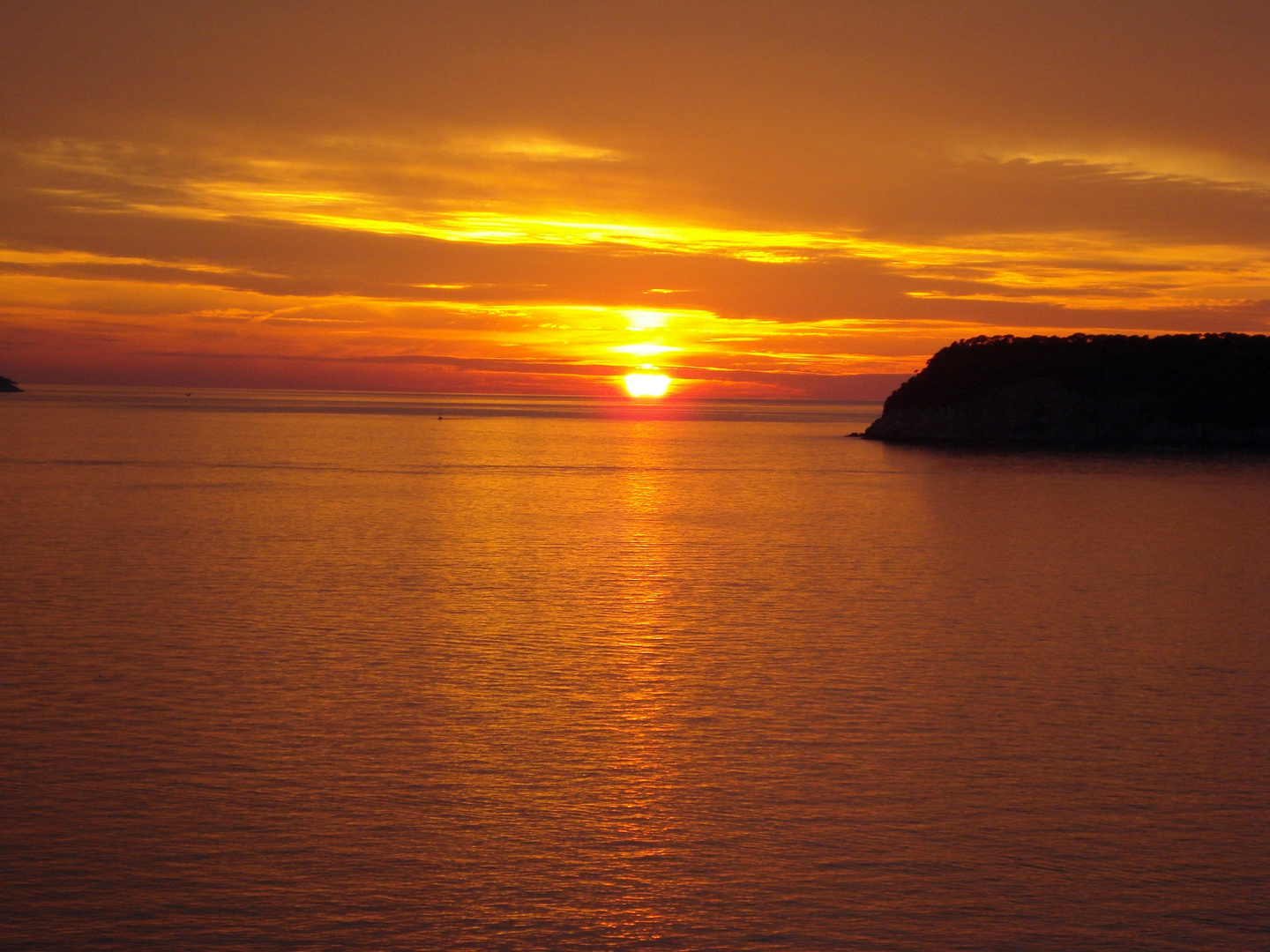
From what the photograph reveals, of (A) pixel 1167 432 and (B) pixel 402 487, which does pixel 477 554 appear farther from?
(A) pixel 1167 432

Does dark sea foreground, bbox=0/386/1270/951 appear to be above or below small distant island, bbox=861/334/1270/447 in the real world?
below

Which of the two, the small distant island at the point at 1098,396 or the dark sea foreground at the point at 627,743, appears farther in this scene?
the small distant island at the point at 1098,396

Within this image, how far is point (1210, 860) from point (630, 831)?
6609 mm

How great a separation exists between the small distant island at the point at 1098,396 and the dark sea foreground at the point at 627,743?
83851mm

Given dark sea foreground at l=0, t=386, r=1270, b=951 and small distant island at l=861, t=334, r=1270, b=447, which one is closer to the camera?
dark sea foreground at l=0, t=386, r=1270, b=951

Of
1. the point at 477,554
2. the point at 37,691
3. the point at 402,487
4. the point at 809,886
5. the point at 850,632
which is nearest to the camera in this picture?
the point at 809,886

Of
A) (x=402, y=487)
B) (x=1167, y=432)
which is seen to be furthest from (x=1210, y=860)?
(x=1167, y=432)

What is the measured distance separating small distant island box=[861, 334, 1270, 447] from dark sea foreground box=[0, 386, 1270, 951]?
8385 centimetres

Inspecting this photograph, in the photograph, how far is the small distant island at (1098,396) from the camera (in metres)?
120

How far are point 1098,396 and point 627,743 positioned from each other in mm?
116827

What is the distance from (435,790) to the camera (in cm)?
1527

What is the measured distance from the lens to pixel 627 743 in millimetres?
17562

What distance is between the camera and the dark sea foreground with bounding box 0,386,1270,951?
1192 cm

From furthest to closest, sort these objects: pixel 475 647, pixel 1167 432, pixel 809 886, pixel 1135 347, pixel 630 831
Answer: pixel 1135 347 < pixel 1167 432 < pixel 475 647 < pixel 630 831 < pixel 809 886
